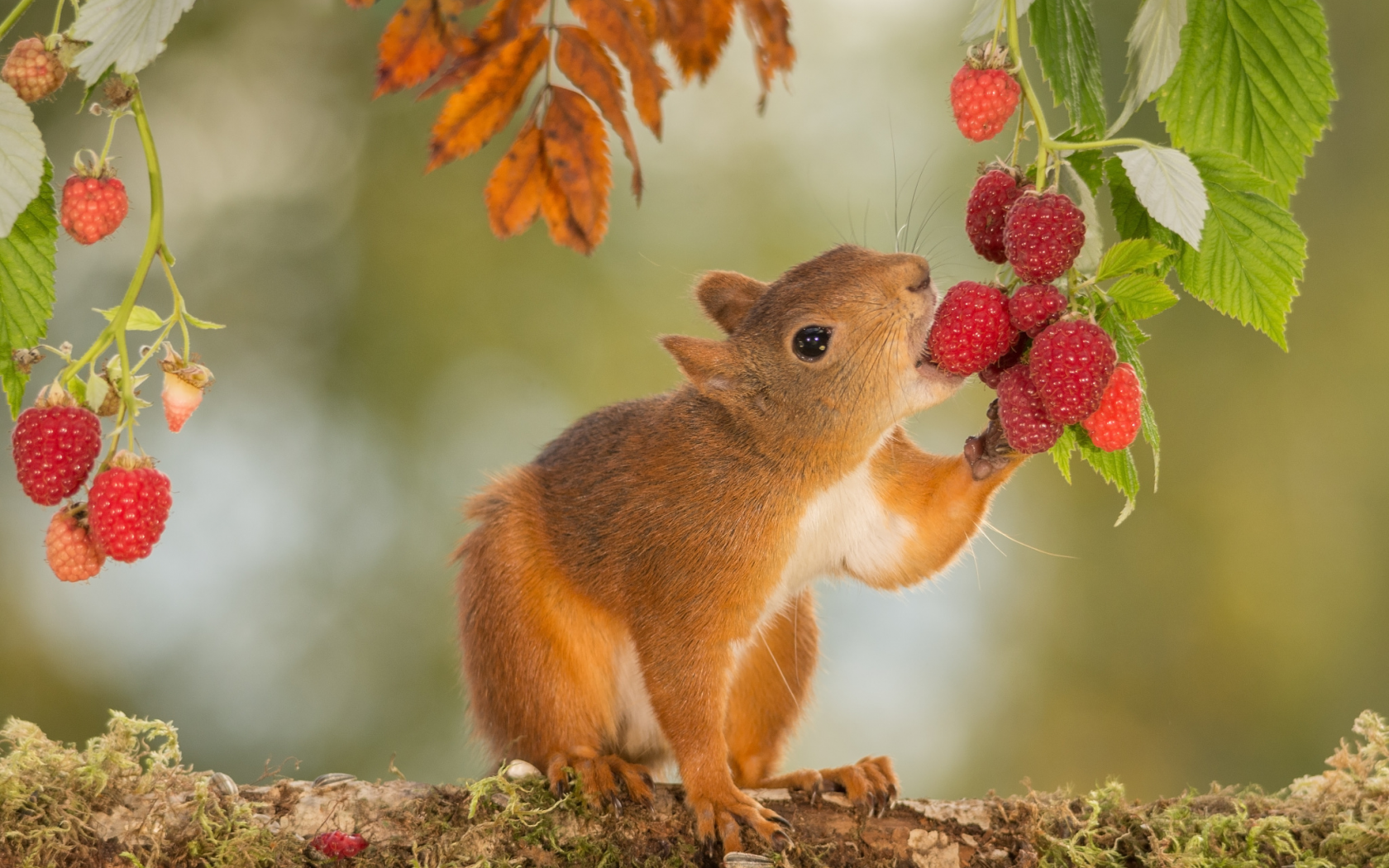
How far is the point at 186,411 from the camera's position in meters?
1.58

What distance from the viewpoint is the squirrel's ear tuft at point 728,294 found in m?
2.48

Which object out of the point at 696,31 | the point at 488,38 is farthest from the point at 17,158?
the point at 696,31

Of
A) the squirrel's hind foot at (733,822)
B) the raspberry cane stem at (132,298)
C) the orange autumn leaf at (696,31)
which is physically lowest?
the squirrel's hind foot at (733,822)

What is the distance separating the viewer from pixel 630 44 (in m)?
1.50

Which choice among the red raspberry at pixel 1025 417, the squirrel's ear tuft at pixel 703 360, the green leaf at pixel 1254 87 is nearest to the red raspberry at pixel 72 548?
the squirrel's ear tuft at pixel 703 360

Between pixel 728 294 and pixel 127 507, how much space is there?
4.26 ft

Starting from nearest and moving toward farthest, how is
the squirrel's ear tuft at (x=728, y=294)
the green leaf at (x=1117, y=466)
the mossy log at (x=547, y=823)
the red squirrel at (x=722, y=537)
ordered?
the green leaf at (x=1117, y=466) < the mossy log at (x=547, y=823) < the red squirrel at (x=722, y=537) < the squirrel's ear tuft at (x=728, y=294)

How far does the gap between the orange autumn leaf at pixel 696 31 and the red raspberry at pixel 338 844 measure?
129cm

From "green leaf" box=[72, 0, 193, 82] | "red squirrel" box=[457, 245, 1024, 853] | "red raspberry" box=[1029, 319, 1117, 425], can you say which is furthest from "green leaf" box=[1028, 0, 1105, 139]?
"green leaf" box=[72, 0, 193, 82]

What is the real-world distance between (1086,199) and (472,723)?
1.66m

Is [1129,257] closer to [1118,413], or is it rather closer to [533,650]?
[1118,413]

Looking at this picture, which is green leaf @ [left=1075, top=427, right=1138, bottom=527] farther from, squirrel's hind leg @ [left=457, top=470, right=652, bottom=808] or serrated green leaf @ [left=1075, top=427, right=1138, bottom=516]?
squirrel's hind leg @ [left=457, top=470, right=652, bottom=808]

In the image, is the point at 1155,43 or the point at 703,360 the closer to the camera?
the point at 1155,43

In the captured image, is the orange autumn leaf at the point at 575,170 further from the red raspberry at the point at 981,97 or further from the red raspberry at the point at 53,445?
the red raspberry at the point at 53,445
